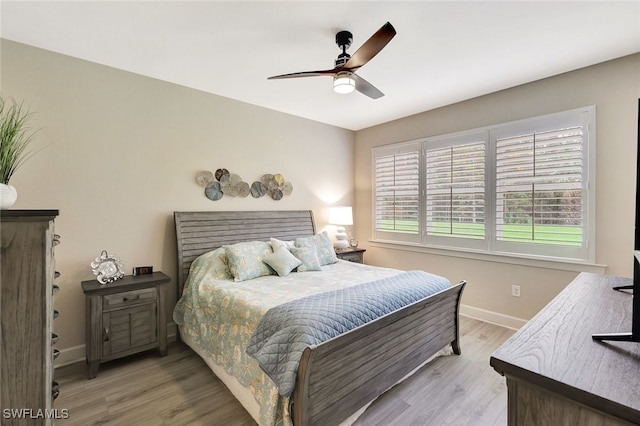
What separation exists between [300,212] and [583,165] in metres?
3.19

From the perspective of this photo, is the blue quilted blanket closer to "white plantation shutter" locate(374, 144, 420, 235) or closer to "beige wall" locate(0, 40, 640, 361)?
"beige wall" locate(0, 40, 640, 361)

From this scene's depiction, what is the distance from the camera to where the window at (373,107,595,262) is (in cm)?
286

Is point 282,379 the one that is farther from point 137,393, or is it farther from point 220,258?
point 220,258

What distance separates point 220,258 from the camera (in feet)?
9.75

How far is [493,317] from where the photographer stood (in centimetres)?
342

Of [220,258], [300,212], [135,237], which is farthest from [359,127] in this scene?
[135,237]

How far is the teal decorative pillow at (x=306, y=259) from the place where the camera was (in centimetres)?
317

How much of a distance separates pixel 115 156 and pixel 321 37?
222cm

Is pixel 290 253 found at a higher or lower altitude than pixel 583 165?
lower

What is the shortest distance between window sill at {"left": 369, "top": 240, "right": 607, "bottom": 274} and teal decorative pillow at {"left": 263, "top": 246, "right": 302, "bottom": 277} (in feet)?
6.32

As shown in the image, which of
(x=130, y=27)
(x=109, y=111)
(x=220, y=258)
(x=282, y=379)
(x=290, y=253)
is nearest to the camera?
(x=282, y=379)

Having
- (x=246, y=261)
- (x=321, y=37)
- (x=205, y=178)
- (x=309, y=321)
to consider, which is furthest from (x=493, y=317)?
(x=205, y=178)

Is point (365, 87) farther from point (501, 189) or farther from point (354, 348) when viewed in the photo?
point (501, 189)

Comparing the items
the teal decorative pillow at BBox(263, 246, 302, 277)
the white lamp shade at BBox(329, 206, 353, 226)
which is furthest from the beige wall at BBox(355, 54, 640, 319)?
the teal decorative pillow at BBox(263, 246, 302, 277)
